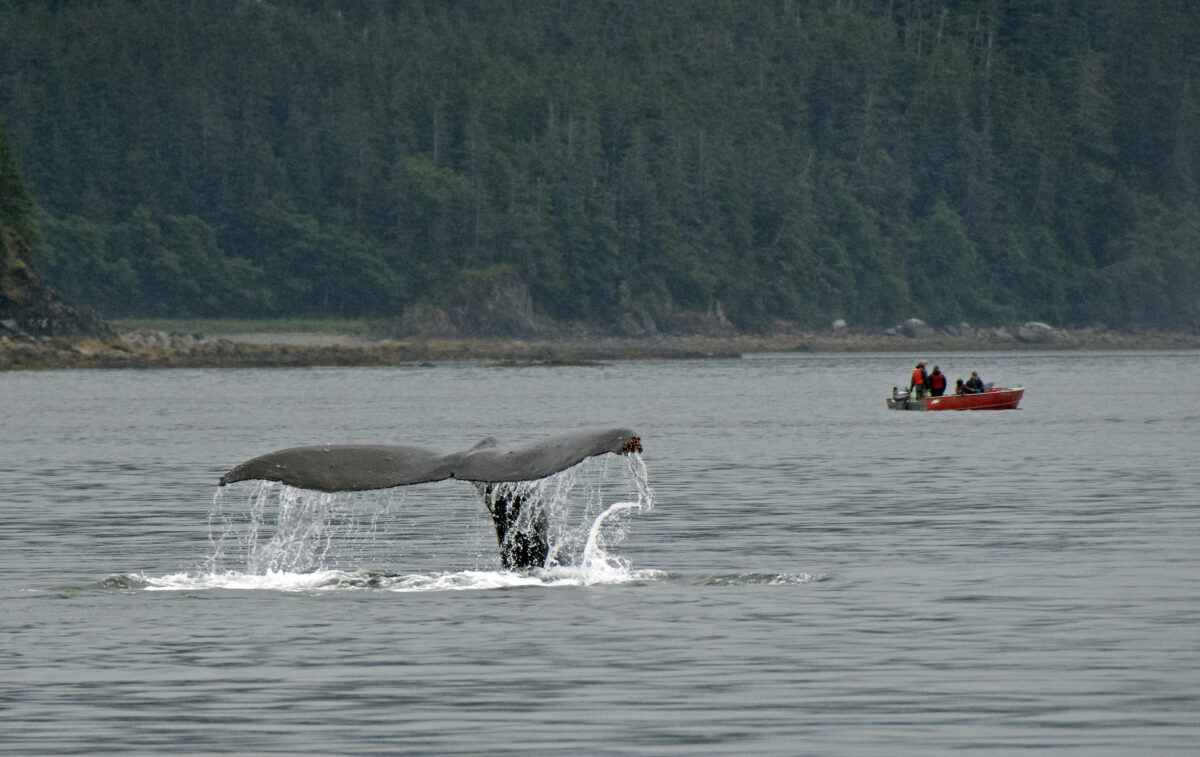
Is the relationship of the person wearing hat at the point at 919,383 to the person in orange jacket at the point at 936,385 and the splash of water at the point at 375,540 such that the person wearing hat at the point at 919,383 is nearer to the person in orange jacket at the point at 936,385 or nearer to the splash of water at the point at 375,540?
the person in orange jacket at the point at 936,385

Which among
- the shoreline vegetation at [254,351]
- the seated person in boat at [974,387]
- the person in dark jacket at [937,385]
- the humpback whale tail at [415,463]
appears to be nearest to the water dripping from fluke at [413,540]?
the humpback whale tail at [415,463]

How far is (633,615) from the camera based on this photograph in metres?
22.4

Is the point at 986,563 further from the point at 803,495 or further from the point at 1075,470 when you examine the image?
the point at 1075,470

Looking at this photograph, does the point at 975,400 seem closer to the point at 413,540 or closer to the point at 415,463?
the point at 413,540

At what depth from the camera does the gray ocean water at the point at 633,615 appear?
16500 mm

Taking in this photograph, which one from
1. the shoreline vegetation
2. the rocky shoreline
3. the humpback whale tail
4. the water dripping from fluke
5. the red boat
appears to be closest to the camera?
the humpback whale tail

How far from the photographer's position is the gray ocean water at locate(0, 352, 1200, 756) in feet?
54.1

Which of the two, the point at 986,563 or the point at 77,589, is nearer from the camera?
the point at 77,589

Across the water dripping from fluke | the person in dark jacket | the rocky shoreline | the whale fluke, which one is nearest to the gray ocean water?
the water dripping from fluke

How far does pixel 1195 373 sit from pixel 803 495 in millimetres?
108574

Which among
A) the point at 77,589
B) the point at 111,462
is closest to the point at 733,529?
the point at 77,589

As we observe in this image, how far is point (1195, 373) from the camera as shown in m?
143

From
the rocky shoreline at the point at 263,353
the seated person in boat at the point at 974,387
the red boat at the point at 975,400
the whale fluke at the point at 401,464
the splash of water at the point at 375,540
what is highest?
the whale fluke at the point at 401,464

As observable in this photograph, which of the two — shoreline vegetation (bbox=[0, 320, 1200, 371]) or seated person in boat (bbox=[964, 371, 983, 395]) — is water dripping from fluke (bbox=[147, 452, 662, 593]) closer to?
seated person in boat (bbox=[964, 371, 983, 395])
